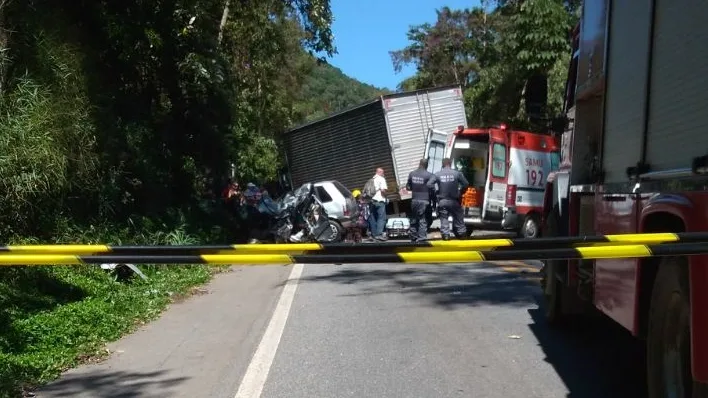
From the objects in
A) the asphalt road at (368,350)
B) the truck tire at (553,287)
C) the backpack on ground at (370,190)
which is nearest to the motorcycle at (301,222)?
the backpack on ground at (370,190)

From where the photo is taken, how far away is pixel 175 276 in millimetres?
12047

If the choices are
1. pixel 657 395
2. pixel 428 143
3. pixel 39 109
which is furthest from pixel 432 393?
pixel 428 143

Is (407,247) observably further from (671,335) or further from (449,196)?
(449,196)

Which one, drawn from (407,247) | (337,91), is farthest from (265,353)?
(337,91)

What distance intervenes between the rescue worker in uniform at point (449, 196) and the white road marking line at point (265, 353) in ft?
19.4

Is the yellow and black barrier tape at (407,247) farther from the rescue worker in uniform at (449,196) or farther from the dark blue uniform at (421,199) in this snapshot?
the dark blue uniform at (421,199)

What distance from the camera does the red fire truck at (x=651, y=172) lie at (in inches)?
147

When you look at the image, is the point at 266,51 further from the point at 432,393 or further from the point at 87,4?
the point at 432,393

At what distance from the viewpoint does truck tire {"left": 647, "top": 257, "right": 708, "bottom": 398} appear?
3854mm

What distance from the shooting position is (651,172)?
4.43 m

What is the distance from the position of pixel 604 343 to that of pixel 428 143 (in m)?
13.4

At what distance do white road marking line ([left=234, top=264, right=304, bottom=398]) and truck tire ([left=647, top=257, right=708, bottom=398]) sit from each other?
2.87 meters

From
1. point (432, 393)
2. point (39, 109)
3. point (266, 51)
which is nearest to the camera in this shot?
point (432, 393)

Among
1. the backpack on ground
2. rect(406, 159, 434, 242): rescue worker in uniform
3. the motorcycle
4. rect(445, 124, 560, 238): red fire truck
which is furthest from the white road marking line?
the backpack on ground
